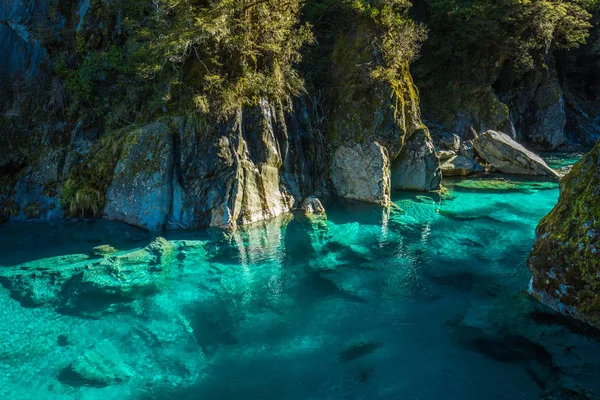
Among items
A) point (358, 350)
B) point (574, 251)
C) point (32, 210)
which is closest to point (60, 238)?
point (32, 210)

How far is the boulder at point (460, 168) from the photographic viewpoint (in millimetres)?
19438

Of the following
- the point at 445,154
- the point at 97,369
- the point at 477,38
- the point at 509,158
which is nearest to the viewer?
the point at 97,369

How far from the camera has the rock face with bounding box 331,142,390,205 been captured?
48.6ft

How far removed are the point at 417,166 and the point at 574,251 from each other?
9.87 meters

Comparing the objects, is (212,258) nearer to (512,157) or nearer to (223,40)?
(223,40)

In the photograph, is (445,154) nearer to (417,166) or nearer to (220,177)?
(417,166)

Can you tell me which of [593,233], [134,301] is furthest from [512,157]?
[134,301]

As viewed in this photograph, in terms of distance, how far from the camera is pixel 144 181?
1182 centimetres

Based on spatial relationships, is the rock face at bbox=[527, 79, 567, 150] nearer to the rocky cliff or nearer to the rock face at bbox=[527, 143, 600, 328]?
the rocky cliff

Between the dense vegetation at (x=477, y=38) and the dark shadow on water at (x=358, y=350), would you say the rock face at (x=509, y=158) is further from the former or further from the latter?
the dark shadow on water at (x=358, y=350)

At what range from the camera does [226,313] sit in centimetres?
789

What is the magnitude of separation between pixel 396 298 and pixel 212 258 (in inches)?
187

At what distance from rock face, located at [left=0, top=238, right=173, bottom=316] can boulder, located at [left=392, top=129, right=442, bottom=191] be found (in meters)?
10.3

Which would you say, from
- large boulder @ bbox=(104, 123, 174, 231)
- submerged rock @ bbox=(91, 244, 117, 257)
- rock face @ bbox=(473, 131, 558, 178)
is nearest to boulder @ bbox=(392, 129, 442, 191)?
rock face @ bbox=(473, 131, 558, 178)
